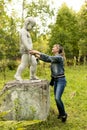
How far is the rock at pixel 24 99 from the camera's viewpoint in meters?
6.66

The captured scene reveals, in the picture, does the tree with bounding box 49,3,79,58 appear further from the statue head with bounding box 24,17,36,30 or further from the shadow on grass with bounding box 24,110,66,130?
the statue head with bounding box 24,17,36,30

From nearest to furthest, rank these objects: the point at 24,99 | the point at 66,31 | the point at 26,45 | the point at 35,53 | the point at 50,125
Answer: the point at 35,53 → the point at 26,45 → the point at 24,99 → the point at 50,125 → the point at 66,31

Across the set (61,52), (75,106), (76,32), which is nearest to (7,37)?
(75,106)

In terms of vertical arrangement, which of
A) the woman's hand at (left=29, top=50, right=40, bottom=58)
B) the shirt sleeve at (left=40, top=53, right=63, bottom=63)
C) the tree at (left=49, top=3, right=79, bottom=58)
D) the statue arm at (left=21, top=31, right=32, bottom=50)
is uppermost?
the tree at (left=49, top=3, right=79, bottom=58)

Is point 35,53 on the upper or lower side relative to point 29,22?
lower

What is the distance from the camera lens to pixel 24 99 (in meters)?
6.72

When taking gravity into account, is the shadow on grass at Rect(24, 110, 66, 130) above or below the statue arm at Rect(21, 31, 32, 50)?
below

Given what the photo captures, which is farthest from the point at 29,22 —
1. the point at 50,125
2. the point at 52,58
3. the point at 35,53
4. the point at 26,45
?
the point at 50,125

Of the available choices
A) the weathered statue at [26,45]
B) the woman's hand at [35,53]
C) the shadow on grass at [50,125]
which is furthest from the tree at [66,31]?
the woman's hand at [35,53]

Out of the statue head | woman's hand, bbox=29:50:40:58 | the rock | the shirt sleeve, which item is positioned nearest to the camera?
woman's hand, bbox=29:50:40:58

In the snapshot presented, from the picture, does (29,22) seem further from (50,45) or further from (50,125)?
(50,45)

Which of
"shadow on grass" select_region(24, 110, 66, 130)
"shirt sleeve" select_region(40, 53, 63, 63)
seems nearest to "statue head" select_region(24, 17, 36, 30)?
"shirt sleeve" select_region(40, 53, 63, 63)

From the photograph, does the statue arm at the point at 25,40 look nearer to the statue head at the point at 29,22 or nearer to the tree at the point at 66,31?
the statue head at the point at 29,22

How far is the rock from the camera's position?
6.66 m
